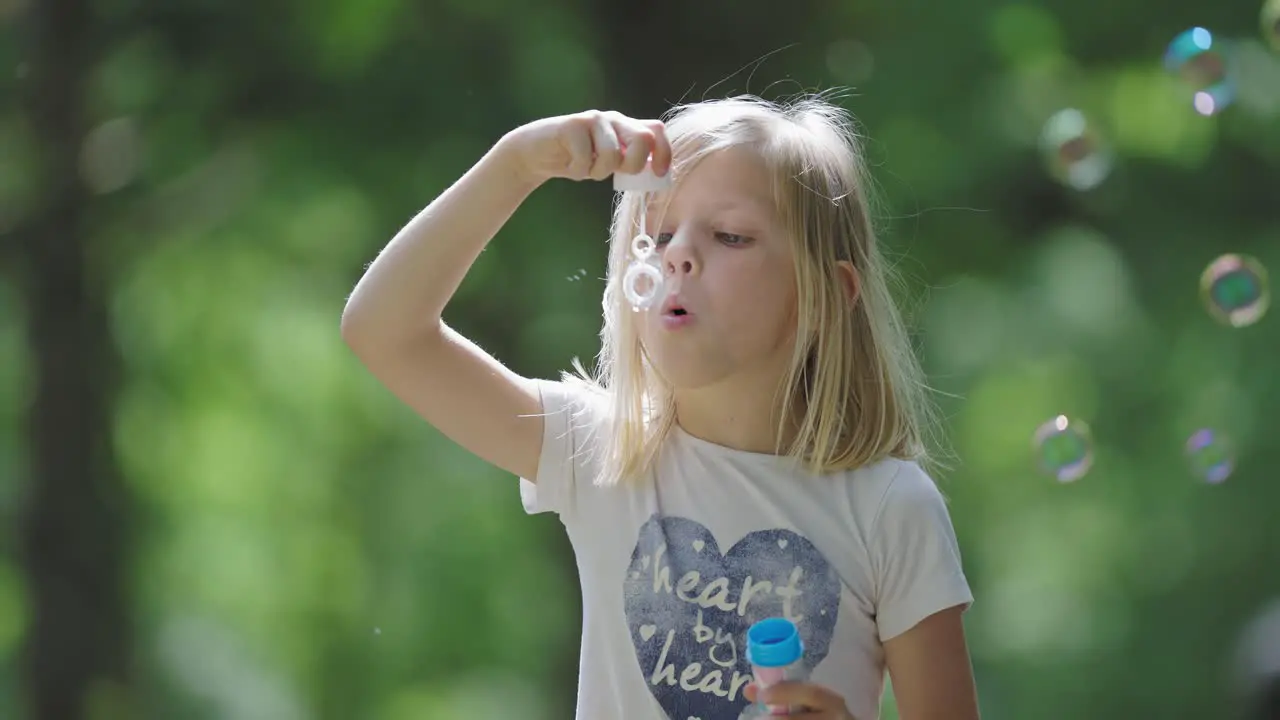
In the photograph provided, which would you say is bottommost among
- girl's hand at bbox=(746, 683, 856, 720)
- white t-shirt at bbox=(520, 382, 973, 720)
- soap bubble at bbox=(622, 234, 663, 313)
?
girl's hand at bbox=(746, 683, 856, 720)

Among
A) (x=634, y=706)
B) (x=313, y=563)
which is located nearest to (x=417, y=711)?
(x=313, y=563)

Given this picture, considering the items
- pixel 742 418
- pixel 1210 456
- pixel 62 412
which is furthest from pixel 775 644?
pixel 62 412

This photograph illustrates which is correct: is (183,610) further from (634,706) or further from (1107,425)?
(634,706)

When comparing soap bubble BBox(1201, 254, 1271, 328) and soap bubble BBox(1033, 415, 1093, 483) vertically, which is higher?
soap bubble BBox(1201, 254, 1271, 328)

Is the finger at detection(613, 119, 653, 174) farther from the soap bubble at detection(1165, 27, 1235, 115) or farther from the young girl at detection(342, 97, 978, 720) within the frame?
the soap bubble at detection(1165, 27, 1235, 115)

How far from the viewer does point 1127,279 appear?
15.1 feet

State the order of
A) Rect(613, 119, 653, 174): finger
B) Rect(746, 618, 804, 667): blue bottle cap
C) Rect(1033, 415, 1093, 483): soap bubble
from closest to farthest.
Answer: Rect(746, 618, 804, 667): blue bottle cap → Rect(613, 119, 653, 174): finger → Rect(1033, 415, 1093, 483): soap bubble

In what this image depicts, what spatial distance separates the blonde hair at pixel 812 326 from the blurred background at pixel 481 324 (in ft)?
7.81

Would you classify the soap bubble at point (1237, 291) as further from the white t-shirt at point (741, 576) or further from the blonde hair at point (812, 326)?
the white t-shirt at point (741, 576)

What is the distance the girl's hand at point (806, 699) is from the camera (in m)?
1.33

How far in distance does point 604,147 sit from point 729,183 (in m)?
0.16

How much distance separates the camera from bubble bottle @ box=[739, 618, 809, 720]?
4.29 feet

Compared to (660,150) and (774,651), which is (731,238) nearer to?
(660,150)

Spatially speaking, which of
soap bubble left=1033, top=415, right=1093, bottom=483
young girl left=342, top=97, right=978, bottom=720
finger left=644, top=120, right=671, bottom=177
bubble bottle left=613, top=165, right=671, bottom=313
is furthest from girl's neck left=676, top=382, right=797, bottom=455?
soap bubble left=1033, top=415, right=1093, bottom=483
